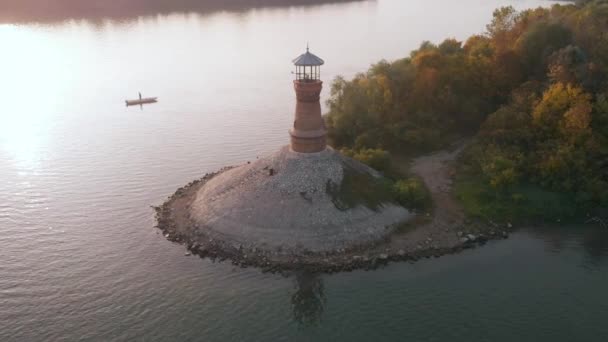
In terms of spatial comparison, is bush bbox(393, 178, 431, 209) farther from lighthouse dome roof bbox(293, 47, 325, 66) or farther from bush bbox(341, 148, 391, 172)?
lighthouse dome roof bbox(293, 47, 325, 66)

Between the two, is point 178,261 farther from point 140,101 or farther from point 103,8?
point 103,8

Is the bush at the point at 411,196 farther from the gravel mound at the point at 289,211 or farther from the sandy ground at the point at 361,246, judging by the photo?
the sandy ground at the point at 361,246

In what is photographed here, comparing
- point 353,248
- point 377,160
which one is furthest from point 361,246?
point 377,160

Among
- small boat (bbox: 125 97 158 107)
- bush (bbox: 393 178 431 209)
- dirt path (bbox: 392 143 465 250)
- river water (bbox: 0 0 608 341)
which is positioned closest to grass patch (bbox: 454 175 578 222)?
dirt path (bbox: 392 143 465 250)

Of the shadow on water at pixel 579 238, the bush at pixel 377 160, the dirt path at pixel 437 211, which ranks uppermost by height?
the bush at pixel 377 160

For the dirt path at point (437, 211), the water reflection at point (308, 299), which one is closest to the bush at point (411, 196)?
the dirt path at point (437, 211)

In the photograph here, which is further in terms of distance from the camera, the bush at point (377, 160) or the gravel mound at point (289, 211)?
the bush at point (377, 160)
